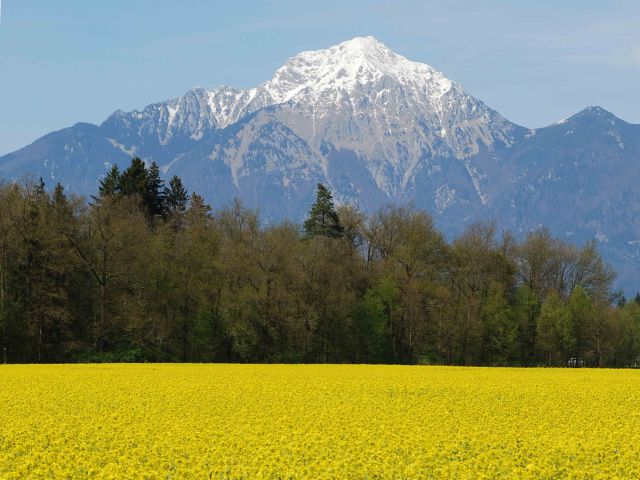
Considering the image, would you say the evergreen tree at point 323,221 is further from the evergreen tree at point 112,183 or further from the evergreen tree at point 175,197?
the evergreen tree at point 112,183

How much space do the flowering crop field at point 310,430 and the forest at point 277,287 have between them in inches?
1071

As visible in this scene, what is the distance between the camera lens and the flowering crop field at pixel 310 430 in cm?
1608

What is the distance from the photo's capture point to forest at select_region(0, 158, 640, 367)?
64750mm

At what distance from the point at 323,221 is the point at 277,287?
21.2 m

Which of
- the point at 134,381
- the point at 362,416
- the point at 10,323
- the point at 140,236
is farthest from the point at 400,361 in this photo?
the point at 362,416

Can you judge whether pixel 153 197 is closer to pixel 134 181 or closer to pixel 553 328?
pixel 134 181

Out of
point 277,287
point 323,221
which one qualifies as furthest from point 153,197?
point 277,287

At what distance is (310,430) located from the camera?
2184 centimetres

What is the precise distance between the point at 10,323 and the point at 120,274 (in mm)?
11057

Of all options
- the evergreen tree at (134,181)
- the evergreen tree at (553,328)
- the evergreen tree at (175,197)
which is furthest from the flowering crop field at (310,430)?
the evergreen tree at (175,197)

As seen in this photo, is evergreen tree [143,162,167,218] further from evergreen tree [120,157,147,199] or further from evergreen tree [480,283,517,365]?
evergreen tree [480,283,517,365]

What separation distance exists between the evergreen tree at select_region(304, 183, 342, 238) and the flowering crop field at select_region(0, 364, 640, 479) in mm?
53297

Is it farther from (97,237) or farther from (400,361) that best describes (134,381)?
(400,361)

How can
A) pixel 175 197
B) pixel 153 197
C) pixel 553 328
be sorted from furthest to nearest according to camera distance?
1. pixel 175 197
2. pixel 153 197
3. pixel 553 328
